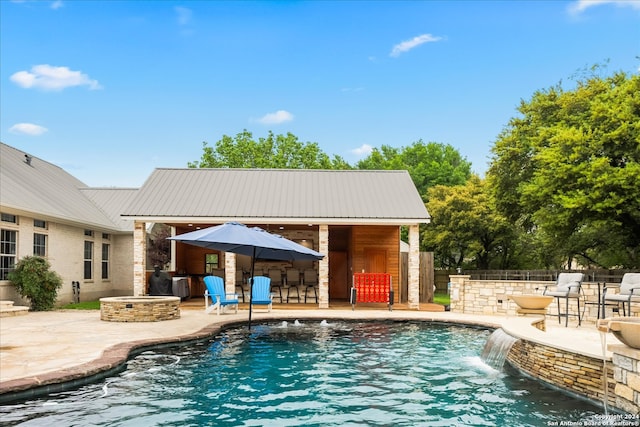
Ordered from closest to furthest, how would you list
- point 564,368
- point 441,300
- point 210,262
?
point 564,368 < point 441,300 < point 210,262

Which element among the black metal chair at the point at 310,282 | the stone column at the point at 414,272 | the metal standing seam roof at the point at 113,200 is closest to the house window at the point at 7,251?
the metal standing seam roof at the point at 113,200

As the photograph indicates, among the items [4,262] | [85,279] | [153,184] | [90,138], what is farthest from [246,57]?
[4,262]

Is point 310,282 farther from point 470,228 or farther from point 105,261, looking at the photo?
point 470,228

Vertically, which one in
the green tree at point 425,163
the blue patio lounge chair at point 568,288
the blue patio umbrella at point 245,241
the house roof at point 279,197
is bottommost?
the blue patio lounge chair at point 568,288

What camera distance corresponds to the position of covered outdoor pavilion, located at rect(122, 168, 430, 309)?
17172 mm

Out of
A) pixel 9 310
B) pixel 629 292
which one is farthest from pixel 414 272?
pixel 9 310

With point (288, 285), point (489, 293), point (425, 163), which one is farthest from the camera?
point (425, 163)

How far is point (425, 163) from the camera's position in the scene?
151 ft

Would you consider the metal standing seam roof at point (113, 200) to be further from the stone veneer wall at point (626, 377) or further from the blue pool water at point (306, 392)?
the stone veneer wall at point (626, 377)

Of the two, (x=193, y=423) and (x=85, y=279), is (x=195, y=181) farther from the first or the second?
(x=193, y=423)

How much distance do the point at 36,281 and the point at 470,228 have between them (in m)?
21.8

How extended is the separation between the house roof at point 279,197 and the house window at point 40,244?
9.22ft

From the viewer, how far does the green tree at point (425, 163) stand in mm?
40438

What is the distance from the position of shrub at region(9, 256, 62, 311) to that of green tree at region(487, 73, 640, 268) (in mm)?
15756
